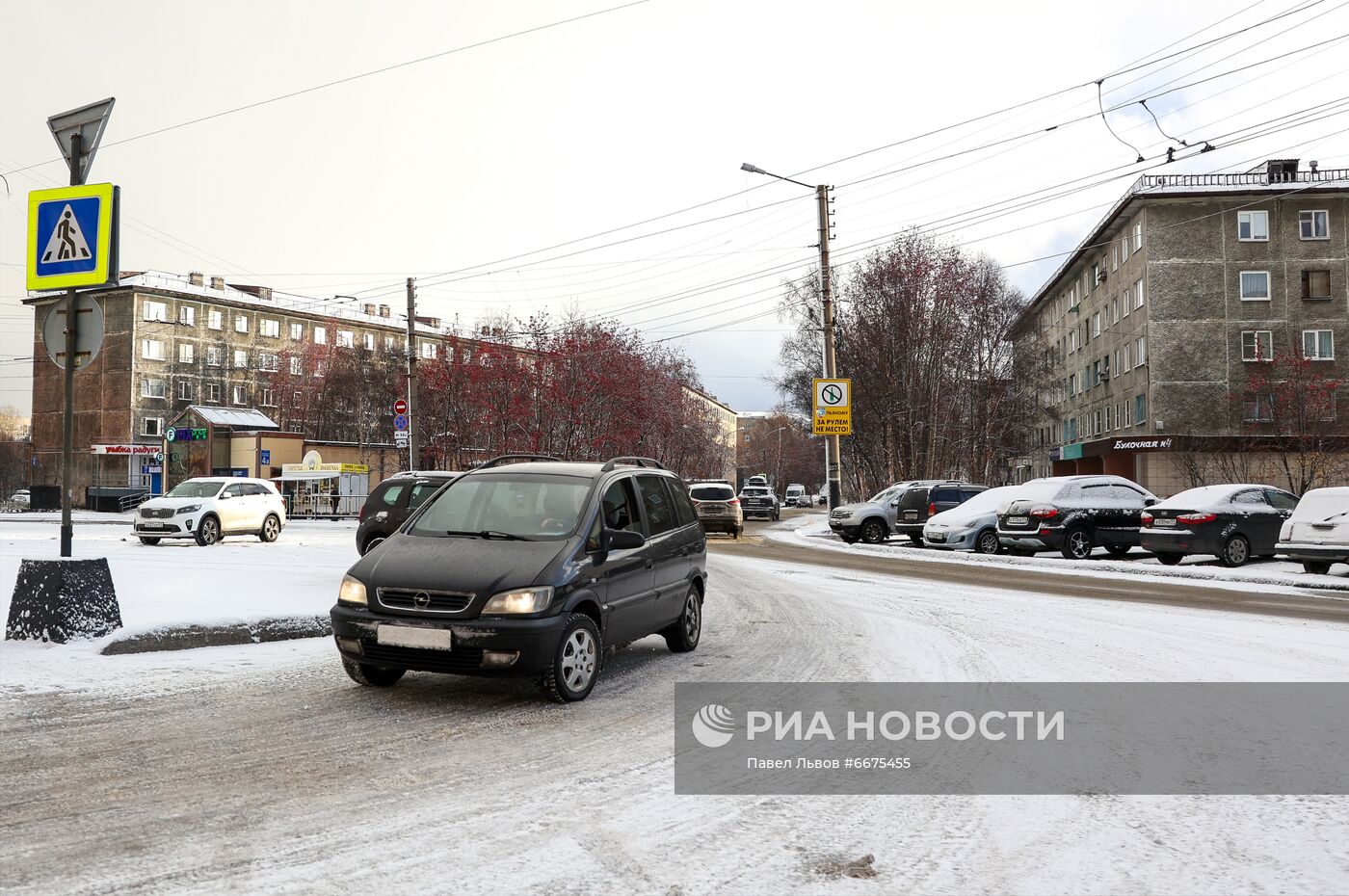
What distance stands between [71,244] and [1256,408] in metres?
46.4

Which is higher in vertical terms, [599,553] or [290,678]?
[599,553]

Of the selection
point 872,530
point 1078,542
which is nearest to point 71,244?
point 1078,542

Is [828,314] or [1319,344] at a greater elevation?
[1319,344]

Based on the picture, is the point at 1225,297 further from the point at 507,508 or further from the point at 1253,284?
the point at 507,508

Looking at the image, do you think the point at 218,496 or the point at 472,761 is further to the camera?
the point at 218,496

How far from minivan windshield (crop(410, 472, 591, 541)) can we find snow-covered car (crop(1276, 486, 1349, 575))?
14.5 m

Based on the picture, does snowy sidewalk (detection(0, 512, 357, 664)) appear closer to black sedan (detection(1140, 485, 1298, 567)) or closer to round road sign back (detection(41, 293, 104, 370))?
round road sign back (detection(41, 293, 104, 370))

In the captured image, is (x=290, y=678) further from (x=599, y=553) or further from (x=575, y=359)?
(x=575, y=359)

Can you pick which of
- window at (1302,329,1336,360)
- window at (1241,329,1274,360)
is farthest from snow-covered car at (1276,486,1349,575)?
window at (1302,329,1336,360)

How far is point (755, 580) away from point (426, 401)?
3555 cm

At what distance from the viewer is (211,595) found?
10.1m

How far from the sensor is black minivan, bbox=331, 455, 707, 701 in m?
6.22

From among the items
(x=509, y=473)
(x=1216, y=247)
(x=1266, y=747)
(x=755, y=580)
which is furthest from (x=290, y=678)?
(x=1216, y=247)

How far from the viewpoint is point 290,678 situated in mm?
7227
